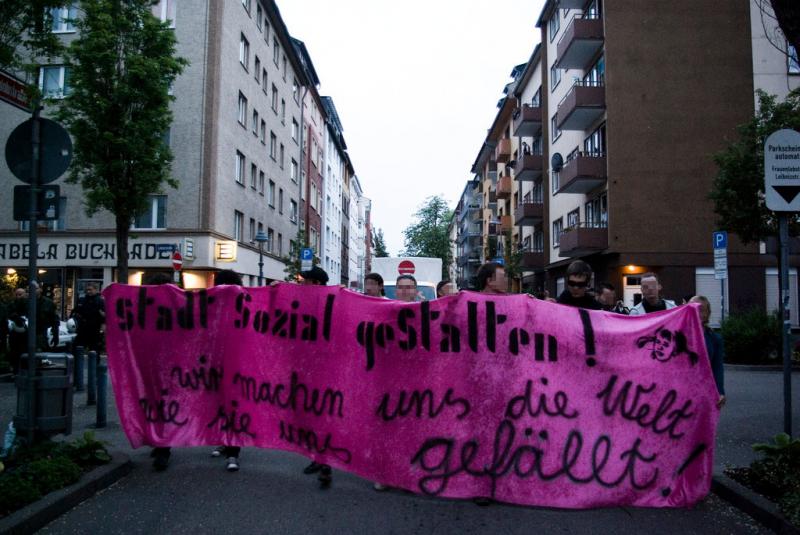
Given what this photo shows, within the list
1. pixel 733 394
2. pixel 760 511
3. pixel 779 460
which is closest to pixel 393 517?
pixel 760 511

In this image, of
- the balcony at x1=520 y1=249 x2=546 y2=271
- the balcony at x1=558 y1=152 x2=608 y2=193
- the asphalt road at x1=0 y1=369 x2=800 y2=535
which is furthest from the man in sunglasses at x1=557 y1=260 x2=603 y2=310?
the balcony at x1=520 y1=249 x2=546 y2=271

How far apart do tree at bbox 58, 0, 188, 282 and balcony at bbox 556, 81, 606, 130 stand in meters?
18.9

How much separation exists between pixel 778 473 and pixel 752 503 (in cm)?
→ 52

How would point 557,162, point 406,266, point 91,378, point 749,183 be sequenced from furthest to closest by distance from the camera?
point 557,162, point 406,266, point 749,183, point 91,378

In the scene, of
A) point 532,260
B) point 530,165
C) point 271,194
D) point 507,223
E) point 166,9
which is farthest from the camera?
point 507,223

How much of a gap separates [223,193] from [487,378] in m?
27.1

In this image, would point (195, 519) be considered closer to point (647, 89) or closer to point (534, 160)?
point (647, 89)

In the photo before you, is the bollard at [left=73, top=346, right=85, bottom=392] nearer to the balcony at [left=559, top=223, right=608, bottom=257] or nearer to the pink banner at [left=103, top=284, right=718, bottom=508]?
the pink banner at [left=103, top=284, right=718, bottom=508]

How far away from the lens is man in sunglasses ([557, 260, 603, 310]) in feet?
22.6

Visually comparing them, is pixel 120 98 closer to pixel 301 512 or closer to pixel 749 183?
pixel 301 512

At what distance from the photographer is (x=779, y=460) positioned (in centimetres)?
564

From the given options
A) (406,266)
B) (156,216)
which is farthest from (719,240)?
(156,216)

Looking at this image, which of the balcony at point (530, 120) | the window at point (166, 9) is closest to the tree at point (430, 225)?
the balcony at point (530, 120)

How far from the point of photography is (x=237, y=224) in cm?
3394
